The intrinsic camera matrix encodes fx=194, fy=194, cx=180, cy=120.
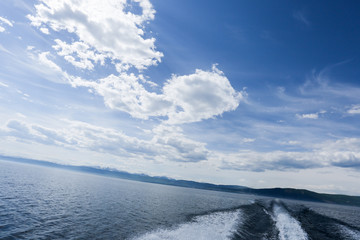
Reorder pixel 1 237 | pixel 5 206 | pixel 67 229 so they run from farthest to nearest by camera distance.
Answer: pixel 5 206
pixel 67 229
pixel 1 237

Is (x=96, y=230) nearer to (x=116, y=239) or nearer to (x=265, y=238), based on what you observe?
(x=116, y=239)

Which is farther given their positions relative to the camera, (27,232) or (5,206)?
(5,206)

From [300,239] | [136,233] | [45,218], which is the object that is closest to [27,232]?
[45,218]

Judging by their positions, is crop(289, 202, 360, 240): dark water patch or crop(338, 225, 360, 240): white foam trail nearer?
crop(289, 202, 360, 240): dark water patch

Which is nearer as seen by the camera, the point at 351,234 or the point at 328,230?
the point at 351,234

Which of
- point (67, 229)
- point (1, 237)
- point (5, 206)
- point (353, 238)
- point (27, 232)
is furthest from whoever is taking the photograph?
point (353, 238)

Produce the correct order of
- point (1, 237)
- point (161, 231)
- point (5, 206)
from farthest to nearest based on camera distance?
point (5, 206), point (161, 231), point (1, 237)

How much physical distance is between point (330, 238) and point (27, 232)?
5140cm

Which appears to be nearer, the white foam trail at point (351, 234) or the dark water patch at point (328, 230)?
the dark water patch at point (328, 230)

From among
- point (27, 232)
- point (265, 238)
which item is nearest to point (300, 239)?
point (265, 238)

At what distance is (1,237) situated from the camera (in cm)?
2233

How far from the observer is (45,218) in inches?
1287

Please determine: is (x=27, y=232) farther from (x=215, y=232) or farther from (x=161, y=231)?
(x=215, y=232)

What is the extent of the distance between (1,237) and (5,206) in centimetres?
1947
